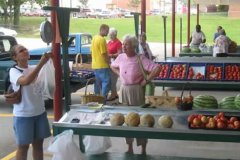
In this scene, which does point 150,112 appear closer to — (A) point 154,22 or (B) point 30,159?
(B) point 30,159

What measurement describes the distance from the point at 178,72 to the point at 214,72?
102 centimetres

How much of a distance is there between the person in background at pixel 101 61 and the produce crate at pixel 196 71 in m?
2.70

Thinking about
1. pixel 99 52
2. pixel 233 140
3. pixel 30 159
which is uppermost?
pixel 99 52

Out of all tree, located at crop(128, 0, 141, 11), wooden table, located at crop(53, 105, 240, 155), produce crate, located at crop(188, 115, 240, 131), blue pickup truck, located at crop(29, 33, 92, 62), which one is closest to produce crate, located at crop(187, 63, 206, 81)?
blue pickup truck, located at crop(29, 33, 92, 62)

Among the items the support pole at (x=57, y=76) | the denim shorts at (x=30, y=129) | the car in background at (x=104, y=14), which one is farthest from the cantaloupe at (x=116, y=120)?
the car in background at (x=104, y=14)

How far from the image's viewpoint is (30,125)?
524 cm

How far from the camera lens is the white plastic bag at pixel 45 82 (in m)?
5.33

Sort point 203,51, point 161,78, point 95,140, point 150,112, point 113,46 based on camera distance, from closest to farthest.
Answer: point 150,112 → point 95,140 → point 113,46 → point 161,78 → point 203,51

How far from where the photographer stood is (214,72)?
12.6 m

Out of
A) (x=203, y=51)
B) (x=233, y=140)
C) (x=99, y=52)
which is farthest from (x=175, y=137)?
(x=203, y=51)

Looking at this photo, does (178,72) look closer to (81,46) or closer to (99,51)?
(99,51)

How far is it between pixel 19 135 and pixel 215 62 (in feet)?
29.4

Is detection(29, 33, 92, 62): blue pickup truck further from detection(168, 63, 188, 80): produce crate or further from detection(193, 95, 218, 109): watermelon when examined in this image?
detection(193, 95, 218, 109): watermelon

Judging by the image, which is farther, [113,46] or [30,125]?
[113,46]
